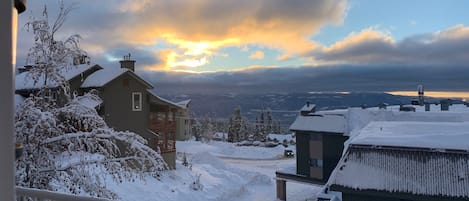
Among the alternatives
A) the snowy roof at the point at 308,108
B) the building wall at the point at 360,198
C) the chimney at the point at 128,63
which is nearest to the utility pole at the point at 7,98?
the building wall at the point at 360,198

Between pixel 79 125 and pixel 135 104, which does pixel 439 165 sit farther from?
pixel 135 104

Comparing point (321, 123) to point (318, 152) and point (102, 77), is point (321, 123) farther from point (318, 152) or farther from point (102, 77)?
point (102, 77)

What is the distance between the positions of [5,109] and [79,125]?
6.47 metres

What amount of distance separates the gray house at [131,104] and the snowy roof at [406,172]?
28.1 feet

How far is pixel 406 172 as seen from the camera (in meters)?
10.5

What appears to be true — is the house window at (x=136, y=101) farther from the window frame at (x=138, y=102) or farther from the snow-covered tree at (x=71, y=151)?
the snow-covered tree at (x=71, y=151)

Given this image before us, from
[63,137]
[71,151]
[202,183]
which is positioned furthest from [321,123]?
[63,137]

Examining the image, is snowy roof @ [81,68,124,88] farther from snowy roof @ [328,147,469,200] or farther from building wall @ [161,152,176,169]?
snowy roof @ [328,147,469,200]

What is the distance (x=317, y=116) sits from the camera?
1927cm

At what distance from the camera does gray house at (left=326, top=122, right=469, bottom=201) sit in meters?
9.94

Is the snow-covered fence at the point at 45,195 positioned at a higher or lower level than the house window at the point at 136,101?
lower

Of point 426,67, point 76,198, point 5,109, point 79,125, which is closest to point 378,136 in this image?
point 79,125

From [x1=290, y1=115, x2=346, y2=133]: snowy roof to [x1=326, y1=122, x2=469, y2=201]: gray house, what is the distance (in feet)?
19.7

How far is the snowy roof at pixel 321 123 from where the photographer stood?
1805 cm
